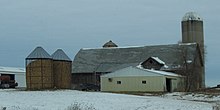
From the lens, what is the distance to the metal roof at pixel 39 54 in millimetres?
52344

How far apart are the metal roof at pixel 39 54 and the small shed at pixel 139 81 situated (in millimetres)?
15520

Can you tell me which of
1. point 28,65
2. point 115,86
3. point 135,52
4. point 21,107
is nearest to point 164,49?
point 135,52

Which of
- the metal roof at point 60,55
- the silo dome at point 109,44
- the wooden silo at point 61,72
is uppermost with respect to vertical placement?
the silo dome at point 109,44

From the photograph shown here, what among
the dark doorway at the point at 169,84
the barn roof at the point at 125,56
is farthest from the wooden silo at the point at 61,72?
the barn roof at the point at 125,56

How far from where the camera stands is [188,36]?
279 ft

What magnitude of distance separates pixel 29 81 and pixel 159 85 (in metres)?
19.9

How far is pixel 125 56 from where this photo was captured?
8381 cm

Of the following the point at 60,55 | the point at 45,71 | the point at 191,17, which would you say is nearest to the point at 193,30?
the point at 191,17

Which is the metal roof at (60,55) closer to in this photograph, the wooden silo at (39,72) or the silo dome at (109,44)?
the wooden silo at (39,72)

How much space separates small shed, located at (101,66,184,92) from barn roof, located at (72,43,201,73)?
9590 millimetres

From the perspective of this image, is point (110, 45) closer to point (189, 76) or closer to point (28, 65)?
point (189, 76)

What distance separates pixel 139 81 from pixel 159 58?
1519 centimetres

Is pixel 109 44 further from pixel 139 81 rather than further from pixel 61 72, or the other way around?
pixel 61 72

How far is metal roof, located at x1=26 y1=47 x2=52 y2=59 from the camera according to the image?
52.3 meters
